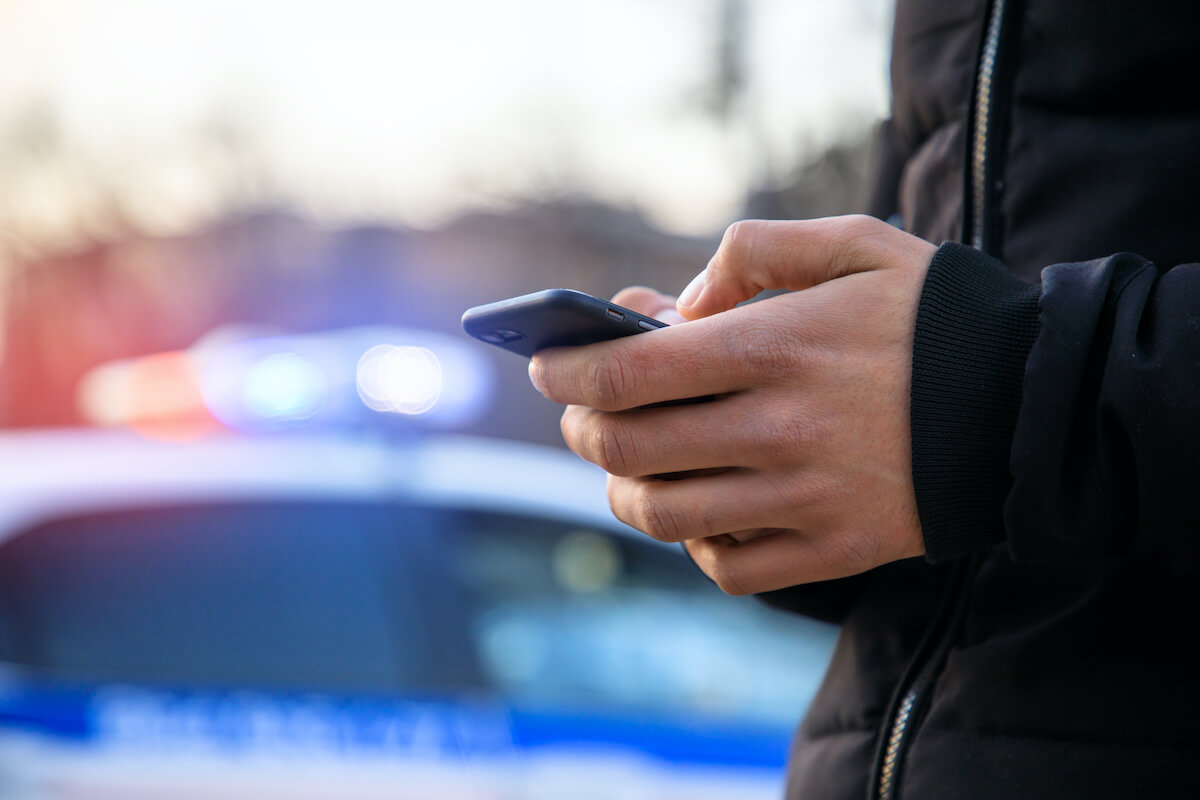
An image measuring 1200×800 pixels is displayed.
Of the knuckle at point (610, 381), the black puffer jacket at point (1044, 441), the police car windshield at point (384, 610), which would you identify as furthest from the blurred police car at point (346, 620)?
the knuckle at point (610, 381)

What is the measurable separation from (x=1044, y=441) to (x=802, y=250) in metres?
0.22

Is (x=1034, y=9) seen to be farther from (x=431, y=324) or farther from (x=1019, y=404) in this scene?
(x=431, y=324)

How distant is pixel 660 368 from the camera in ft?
2.22

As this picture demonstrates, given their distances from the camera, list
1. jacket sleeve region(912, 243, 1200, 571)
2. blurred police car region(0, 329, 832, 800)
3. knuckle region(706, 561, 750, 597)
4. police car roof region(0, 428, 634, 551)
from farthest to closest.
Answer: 1. police car roof region(0, 428, 634, 551)
2. blurred police car region(0, 329, 832, 800)
3. knuckle region(706, 561, 750, 597)
4. jacket sleeve region(912, 243, 1200, 571)

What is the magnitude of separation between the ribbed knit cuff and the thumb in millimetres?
50

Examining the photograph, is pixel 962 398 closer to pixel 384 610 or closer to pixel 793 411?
pixel 793 411

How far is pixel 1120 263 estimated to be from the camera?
67 cm

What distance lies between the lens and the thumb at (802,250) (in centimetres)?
71

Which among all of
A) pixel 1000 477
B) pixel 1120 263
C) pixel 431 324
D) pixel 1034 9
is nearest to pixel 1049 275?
pixel 1120 263

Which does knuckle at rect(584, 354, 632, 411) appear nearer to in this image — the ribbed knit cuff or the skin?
the skin

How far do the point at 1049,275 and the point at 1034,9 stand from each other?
0.27 metres

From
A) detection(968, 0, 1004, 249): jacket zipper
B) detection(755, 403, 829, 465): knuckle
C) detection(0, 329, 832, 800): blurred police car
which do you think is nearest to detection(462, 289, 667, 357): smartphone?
detection(755, 403, 829, 465): knuckle

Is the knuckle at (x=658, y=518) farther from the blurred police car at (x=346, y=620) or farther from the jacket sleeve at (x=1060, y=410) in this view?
the blurred police car at (x=346, y=620)

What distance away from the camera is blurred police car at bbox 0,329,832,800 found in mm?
2023
